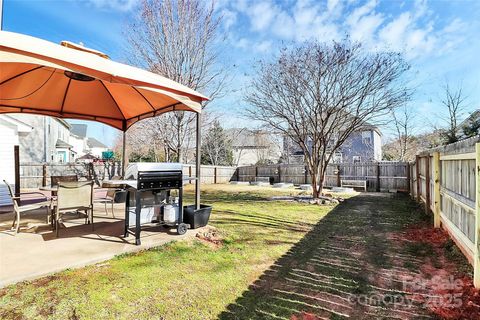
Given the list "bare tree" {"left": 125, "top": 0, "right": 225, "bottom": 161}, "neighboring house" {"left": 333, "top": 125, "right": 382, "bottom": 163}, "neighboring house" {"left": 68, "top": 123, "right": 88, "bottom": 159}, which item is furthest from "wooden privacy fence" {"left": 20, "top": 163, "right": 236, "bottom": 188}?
"neighboring house" {"left": 68, "top": 123, "right": 88, "bottom": 159}

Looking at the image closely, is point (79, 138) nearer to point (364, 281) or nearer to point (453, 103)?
point (453, 103)

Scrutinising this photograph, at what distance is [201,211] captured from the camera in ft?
15.6

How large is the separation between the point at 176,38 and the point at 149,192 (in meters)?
11.3

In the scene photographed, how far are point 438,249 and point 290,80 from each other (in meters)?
6.79

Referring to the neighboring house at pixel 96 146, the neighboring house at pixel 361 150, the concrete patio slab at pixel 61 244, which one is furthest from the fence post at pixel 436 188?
the neighboring house at pixel 96 146

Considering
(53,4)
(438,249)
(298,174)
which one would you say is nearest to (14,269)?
(438,249)

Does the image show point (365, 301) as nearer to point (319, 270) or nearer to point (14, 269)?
point (319, 270)

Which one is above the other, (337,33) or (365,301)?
(337,33)

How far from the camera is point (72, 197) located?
4125mm

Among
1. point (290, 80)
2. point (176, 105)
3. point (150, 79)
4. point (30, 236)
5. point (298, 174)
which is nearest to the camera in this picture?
point (150, 79)

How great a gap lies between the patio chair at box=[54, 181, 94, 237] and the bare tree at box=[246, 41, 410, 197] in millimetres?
7200

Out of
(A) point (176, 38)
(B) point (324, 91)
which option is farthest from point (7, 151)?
(B) point (324, 91)

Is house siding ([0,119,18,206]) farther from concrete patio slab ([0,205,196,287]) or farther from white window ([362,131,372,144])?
white window ([362,131,372,144])

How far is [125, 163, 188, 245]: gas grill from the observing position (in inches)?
148
